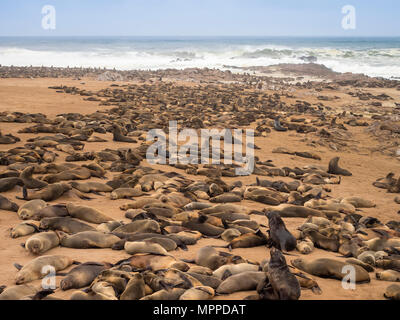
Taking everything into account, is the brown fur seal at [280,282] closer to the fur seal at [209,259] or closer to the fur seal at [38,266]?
the fur seal at [209,259]

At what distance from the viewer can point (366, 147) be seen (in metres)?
13.0

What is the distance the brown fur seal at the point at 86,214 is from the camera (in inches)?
214

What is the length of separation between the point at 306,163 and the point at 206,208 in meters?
5.48

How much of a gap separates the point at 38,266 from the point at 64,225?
112 cm

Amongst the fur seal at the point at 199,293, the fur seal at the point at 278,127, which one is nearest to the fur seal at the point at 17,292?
the fur seal at the point at 199,293

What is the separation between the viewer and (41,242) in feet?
14.6

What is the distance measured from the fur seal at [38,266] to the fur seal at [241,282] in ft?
5.46

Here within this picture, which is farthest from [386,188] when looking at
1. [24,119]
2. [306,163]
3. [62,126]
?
[24,119]

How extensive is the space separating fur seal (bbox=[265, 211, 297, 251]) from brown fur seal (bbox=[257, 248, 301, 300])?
1.42 meters

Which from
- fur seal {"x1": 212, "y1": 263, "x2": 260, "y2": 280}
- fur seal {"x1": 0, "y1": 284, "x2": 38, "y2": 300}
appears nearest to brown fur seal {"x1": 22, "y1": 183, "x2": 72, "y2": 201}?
fur seal {"x1": 0, "y1": 284, "x2": 38, "y2": 300}

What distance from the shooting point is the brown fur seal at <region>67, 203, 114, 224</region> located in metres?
5.43

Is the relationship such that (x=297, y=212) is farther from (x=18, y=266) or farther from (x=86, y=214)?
(x=18, y=266)

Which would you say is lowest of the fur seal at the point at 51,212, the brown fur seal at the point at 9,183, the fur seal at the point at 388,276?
the fur seal at the point at 388,276
